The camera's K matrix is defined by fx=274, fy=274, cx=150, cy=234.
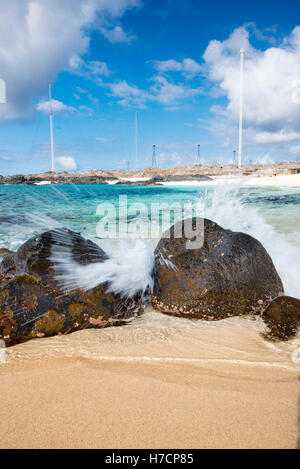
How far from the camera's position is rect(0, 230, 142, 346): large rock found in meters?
2.20

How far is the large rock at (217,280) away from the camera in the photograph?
8.66 ft

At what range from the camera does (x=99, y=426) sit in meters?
1.32

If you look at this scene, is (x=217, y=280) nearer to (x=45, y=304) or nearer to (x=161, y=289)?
(x=161, y=289)

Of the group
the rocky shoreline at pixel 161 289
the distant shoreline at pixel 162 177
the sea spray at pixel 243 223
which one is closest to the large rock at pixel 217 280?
the rocky shoreline at pixel 161 289

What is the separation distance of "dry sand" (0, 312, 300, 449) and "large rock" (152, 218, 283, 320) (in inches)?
12.2

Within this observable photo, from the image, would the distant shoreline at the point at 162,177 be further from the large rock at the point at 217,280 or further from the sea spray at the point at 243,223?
the large rock at the point at 217,280

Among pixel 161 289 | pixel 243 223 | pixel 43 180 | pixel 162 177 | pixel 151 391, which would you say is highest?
pixel 162 177

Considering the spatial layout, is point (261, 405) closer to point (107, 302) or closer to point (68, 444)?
point (68, 444)

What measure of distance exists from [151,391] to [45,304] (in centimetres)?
118

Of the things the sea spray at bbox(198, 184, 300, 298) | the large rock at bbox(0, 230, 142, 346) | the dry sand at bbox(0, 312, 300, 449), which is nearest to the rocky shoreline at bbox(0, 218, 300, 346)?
the large rock at bbox(0, 230, 142, 346)

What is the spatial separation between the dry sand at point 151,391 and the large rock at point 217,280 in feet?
1.02

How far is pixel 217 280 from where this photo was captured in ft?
8.75

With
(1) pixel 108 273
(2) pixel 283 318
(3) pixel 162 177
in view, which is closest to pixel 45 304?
(1) pixel 108 273
